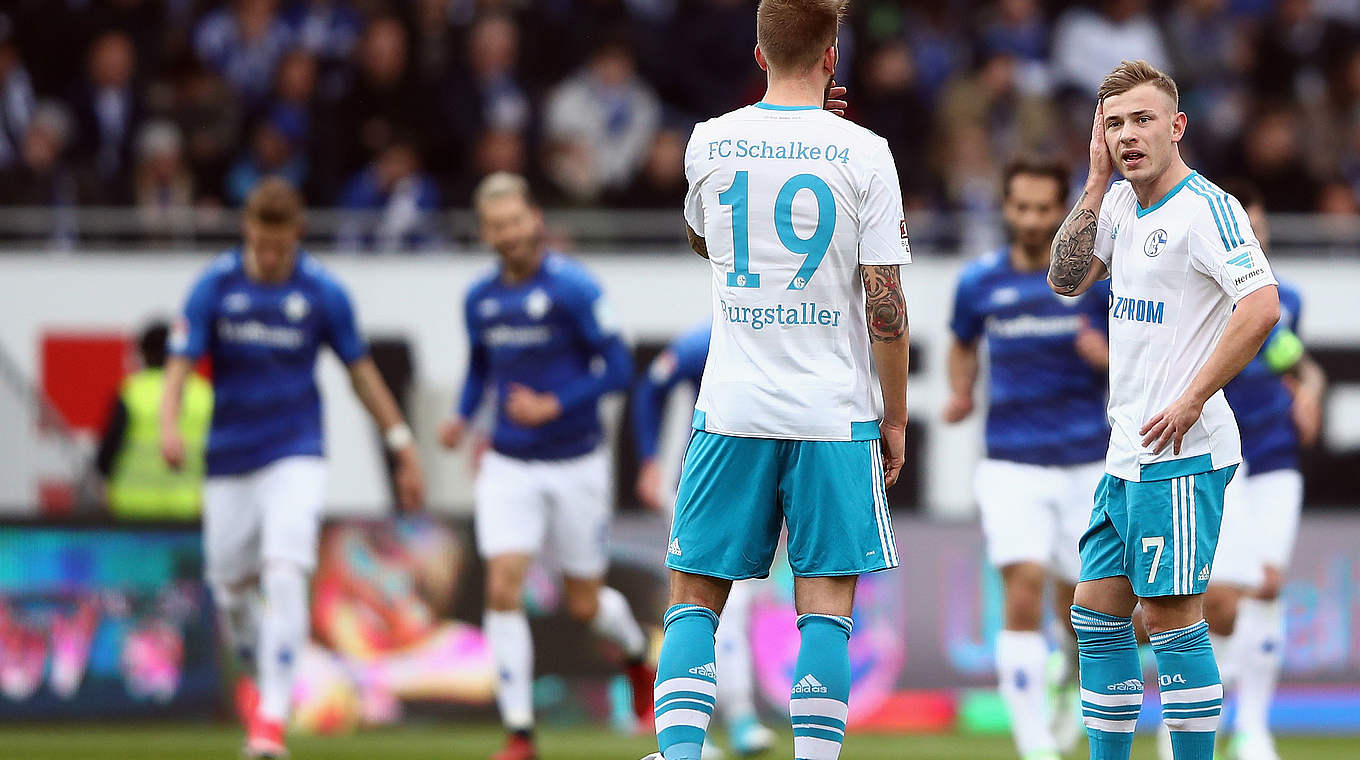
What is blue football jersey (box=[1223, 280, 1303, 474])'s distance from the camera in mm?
8617

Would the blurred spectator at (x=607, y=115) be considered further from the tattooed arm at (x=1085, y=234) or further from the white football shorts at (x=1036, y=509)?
the tattooed arm at (x=1085, y=234)

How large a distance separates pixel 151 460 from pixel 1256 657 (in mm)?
6759

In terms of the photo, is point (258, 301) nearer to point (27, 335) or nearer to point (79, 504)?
point (79, 504)

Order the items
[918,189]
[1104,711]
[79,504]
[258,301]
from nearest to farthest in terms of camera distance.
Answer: [1104,711]
[258,301]
[79,504]
[918,189]

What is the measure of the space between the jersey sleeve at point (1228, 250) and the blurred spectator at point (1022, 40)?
31.5 feet

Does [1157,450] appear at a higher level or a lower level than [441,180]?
lower

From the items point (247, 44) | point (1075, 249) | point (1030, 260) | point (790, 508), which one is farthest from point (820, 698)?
point (247, 44)

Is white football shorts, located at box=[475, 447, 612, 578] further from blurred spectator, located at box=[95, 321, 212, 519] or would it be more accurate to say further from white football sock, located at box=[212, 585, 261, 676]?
blurred spectator, located at box=[95, 321, 212, 519]

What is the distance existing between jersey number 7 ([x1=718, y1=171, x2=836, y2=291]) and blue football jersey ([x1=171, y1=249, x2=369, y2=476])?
4023mm

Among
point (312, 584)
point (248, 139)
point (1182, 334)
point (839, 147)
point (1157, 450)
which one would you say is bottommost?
point (312, 584)

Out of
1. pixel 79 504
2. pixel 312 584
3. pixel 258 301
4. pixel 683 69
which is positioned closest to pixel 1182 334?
pixel 258 301

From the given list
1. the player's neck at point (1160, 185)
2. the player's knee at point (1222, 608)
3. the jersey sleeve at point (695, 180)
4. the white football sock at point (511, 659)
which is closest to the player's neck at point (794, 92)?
the jersey sleeve at point (695, 180)

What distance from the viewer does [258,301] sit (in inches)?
348

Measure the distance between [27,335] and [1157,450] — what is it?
10088 mm
